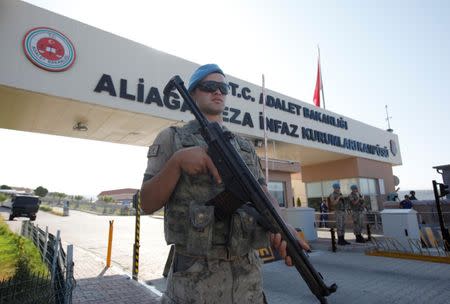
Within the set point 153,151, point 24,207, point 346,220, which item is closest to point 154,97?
point 153,151

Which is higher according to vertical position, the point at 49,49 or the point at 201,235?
the point at 49,49

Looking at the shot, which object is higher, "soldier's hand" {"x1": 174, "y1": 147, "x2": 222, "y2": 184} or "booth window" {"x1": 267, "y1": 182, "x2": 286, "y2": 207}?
"booth window" {"x1": 267, "y1": 182, "x2": 286, "y2": 207}

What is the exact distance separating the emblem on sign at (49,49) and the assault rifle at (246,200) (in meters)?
6.06

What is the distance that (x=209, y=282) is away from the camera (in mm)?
1497

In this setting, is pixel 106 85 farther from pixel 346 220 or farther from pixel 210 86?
pixel 346 220

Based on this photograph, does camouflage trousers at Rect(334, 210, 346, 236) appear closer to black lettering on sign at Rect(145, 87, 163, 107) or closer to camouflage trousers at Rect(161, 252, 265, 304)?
black lettering on sign at Rect(145, 87, 163, 107)

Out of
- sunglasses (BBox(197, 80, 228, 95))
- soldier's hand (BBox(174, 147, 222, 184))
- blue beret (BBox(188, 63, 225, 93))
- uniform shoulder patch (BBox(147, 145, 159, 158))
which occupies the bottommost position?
soldier's hand (BBox(174, 147, 222, 184))

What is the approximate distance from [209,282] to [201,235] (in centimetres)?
27

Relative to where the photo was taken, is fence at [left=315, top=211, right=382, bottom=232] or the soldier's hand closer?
the soldier's hand

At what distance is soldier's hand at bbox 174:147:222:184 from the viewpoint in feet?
4.92

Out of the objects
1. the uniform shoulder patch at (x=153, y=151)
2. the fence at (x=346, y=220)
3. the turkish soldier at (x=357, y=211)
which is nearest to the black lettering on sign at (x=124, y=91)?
the uniform shoulder patch at (x=153, y=151)

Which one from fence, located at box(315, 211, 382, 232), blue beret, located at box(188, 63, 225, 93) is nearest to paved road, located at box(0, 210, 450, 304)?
blue beret, located at box(188, 63, 225, 93)

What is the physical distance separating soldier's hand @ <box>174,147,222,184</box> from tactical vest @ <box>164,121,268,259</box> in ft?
0.41

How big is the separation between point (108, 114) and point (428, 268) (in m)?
8.46
